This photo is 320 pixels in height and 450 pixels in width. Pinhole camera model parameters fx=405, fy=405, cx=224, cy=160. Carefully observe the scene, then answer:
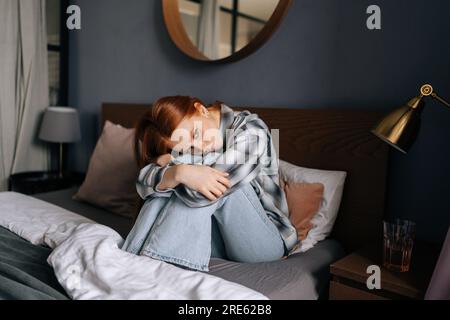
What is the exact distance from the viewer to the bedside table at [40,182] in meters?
2.56

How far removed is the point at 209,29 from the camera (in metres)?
2.18

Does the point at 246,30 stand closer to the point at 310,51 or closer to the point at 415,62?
the point at 310,51

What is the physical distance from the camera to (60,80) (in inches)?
119

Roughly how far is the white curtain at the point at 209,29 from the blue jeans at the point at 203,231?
3.57 feet

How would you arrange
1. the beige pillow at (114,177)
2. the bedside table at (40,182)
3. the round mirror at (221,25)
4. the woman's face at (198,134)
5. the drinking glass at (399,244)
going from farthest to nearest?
1. the bedside table at (40,182)
2. the beige pillow at (114,177)
3. the round mirror at (221,25)
4. the woman's face at (198,134)
5. the drinking glass at (399,244)

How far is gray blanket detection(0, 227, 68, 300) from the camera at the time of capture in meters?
1.00

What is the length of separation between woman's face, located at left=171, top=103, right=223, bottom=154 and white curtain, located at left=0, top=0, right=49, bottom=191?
73.0 inches

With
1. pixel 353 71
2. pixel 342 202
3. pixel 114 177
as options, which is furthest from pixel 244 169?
pixel 114 177

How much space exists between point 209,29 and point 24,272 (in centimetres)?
155

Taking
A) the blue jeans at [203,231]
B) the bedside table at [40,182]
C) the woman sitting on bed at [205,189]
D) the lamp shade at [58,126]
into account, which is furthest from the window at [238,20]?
the bedside table at [40,182]

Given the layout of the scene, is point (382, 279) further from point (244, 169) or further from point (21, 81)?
point (21, 81)

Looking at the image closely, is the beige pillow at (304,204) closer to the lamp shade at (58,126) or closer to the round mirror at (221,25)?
the round mirror at (221,25)

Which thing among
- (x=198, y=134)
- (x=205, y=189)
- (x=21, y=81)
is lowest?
(x=205, y=189)

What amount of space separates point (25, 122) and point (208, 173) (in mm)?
2100
